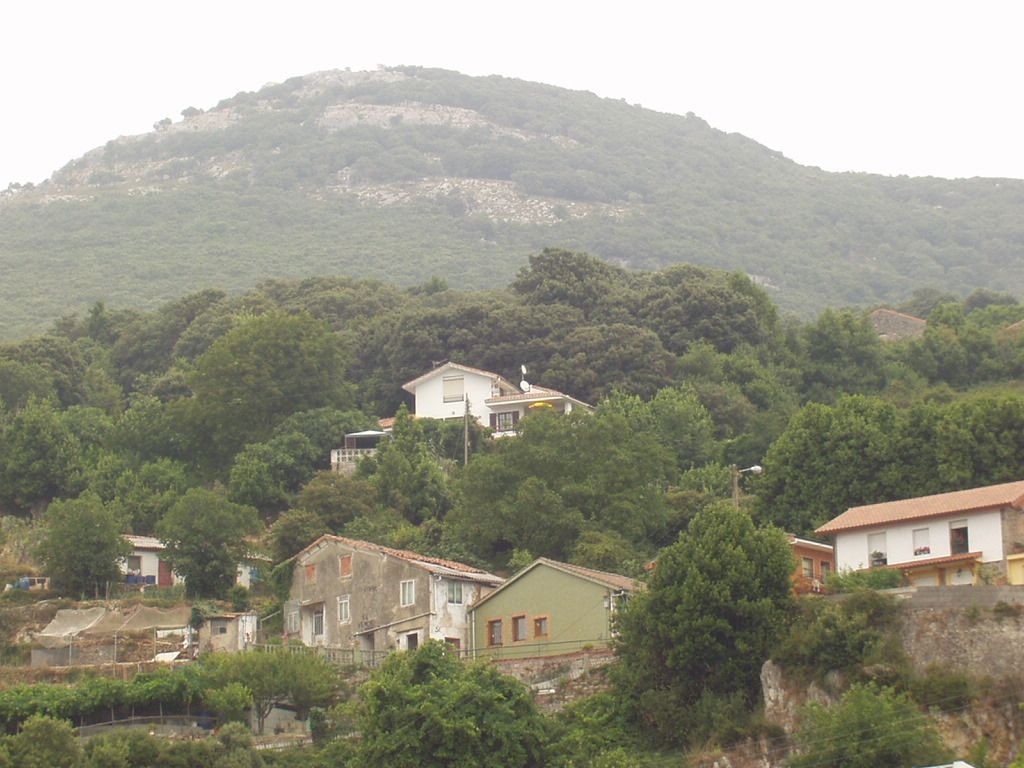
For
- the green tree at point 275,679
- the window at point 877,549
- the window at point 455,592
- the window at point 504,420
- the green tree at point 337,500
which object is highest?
the window at point 504,420

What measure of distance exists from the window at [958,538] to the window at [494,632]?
13.0 meters

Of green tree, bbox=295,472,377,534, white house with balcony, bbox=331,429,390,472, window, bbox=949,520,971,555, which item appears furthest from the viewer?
white house with balcony, bbox=331,429,390,472

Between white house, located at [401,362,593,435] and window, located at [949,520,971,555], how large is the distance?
33.3 metres

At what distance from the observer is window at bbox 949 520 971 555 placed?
167 feet

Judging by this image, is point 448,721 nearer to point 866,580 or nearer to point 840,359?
point 866,580

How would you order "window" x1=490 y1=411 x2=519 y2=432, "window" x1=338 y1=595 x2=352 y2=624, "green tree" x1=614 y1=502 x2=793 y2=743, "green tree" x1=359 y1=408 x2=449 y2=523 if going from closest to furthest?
"green tree" x1=614 y1=502 x2=793 y2=743, "window" x1=338 y1=595 x2=352 y2=624, "green tree" x1=359 y1=408 x2=449 y2=523, "window" x1=490 y1=411 x2=519 y2=432

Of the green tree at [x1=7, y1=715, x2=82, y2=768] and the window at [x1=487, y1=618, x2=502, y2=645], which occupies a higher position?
the window at [x1=487, y1=618, x2=502, y2=645]

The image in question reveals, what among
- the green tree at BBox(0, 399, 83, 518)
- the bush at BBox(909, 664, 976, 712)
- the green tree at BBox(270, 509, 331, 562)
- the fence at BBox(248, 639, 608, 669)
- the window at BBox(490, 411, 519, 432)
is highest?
the window at BBox(490, 411, 519, 432)

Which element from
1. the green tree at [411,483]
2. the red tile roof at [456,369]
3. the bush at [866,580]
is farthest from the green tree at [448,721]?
the red tile roof at [456,369]

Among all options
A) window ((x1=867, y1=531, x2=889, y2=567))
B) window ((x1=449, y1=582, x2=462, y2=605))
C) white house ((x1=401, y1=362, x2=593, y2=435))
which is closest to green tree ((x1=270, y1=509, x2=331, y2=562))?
window ((x1=449, y1=582, x2=462, y2=605))

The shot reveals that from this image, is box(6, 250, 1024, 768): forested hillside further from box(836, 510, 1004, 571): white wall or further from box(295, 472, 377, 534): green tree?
box(836, 510, 1004, 571): white wall

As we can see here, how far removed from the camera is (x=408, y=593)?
57.4 m

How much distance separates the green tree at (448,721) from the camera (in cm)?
4547

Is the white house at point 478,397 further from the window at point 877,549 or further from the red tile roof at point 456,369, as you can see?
the window at point 877,549
